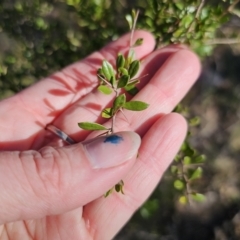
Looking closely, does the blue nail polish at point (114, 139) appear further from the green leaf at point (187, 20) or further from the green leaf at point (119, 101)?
the green leaf at point (187, 20)

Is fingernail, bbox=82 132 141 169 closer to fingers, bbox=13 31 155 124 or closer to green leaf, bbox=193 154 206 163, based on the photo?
green leaf, bbox=193 154 206 163

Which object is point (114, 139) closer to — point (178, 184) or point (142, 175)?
point (142, 175)

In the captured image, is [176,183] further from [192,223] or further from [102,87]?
Result: [192,223]

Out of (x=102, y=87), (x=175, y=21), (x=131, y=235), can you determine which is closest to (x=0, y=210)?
(x=102, y=87)

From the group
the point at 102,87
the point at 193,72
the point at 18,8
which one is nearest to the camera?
the point at 102,87

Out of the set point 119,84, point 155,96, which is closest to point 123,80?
point 119,84

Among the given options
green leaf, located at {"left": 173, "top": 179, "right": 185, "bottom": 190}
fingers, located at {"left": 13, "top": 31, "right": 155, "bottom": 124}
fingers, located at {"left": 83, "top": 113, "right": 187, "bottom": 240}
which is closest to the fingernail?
fingers, located at {"left": 83, "top": 113, "right": 187, "bottom": 240}
